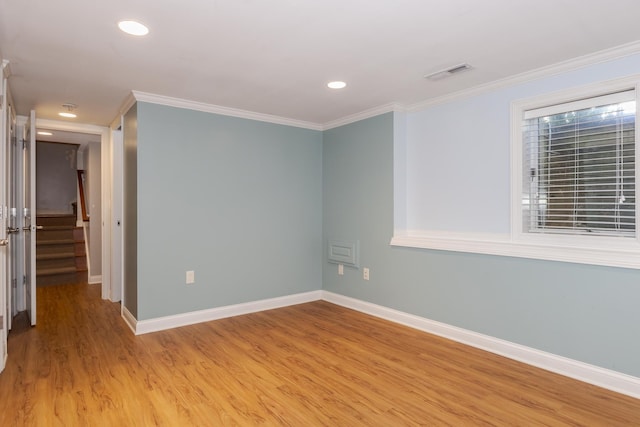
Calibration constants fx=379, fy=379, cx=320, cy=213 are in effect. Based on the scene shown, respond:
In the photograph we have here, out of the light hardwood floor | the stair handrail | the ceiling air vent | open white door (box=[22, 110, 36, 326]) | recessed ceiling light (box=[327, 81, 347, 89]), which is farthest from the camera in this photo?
the stair handrail

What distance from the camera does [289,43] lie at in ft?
7.63

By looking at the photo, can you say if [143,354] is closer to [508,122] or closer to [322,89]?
[322,89]

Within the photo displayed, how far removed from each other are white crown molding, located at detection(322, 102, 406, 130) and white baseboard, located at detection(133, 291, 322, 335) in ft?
6.56

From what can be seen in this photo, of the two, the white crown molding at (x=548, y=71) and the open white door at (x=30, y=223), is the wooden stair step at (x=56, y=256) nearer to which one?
the open white door at (x=30, y=223)

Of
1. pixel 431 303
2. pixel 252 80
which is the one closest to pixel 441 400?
pixel 431 303

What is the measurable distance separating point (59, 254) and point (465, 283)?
6.05 m

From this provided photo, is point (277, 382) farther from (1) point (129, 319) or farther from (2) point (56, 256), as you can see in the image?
(2) point (56, 256)

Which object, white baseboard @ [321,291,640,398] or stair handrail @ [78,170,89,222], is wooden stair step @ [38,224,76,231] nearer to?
stair handrail @ [78,170,89,222]

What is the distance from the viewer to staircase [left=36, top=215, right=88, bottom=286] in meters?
5.73

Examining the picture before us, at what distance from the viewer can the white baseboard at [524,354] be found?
2.34 m

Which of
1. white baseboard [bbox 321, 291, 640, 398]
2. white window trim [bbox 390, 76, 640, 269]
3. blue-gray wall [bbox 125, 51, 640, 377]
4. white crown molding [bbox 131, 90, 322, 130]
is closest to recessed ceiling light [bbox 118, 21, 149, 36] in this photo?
white crown molding [bbox 131, 90, 322, 130]

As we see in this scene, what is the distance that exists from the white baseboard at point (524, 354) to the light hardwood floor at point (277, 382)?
0.27 ft

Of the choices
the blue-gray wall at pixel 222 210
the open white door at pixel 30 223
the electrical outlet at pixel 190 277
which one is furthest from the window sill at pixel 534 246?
the open white door at pixel 30 223

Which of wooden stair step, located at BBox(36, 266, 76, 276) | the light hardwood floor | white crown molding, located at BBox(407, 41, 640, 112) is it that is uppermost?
white crown molding, located at BBox(407, 41, 640, 112)
